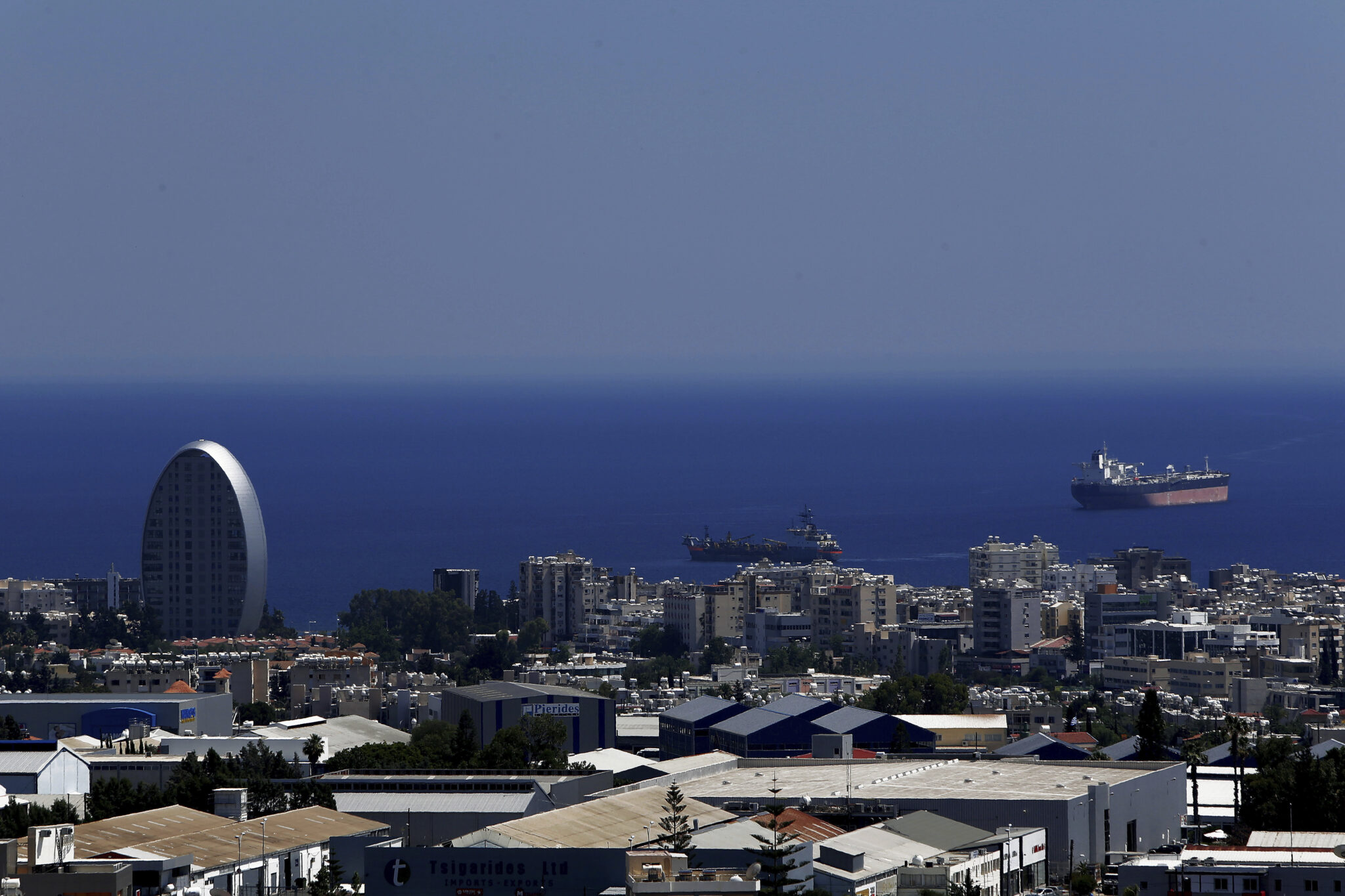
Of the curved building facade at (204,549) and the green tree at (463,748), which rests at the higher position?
the curved building facade at (204,549)

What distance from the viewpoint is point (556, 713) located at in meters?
38.9

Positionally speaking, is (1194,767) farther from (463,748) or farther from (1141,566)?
(1141,566)

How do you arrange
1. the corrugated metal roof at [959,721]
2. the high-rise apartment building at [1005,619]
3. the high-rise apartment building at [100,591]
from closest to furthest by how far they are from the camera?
the corrugated metal roof at [959,721]
the high-rise apartment building at [1005,619]
the high-rise apartment building at [100,591]

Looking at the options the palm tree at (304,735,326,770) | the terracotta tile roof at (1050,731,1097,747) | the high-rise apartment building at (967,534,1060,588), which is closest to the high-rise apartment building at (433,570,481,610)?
the high-rise apartment building at (967,534,1060,588)

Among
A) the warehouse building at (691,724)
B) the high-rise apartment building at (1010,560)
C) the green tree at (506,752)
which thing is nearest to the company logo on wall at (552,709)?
the warehouse building at (691,724)

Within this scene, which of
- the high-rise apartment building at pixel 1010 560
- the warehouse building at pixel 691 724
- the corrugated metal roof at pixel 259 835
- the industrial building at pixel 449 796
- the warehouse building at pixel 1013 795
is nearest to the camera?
the corrugated metal roof at pixel 259 835

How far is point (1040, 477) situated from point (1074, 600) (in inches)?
3568

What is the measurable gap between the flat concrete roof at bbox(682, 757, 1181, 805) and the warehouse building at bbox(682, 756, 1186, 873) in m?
0.02

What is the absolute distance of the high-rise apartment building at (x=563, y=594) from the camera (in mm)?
65125

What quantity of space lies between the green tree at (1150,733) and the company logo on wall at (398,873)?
1635cm

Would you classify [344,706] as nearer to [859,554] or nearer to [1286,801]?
[1286,801]

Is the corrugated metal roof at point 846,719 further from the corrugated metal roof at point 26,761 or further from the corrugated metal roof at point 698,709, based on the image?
the corrugated metal roof at point 26,761

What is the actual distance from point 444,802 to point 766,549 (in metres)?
73.0

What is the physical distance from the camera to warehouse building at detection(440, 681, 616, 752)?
128 feet
